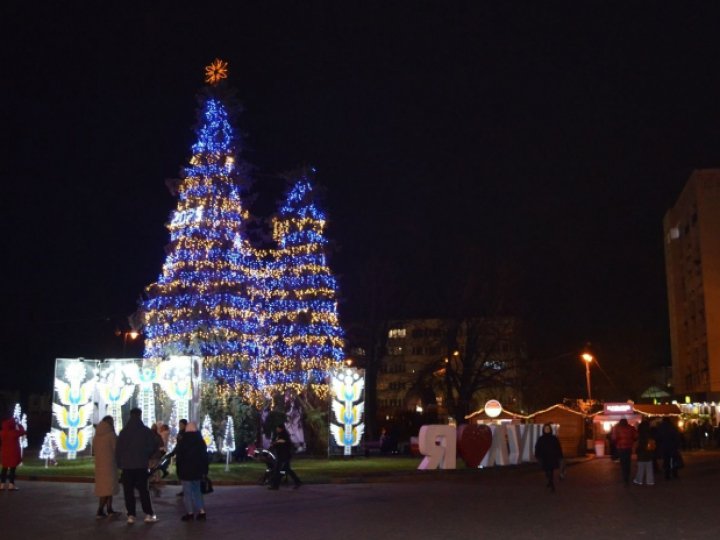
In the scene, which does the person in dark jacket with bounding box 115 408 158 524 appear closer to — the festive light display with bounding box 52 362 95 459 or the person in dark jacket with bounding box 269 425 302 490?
the person in dark jacket with bounding box 269 425 302 490

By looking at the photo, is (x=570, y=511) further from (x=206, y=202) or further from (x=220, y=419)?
(x=206, y=202)

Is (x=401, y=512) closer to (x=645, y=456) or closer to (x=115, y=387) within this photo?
(x=645, y=456)

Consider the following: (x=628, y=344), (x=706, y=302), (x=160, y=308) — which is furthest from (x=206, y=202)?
(x=706, y=302)

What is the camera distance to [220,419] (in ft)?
109

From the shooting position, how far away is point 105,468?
49.1 ft

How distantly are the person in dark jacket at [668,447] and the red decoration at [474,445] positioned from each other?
6.03 meters

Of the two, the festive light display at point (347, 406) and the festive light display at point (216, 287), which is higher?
the festive light display at point (216, 287)

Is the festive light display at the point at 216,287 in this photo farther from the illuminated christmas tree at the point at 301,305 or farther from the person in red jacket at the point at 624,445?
the person in red jacket at the point at 624,445

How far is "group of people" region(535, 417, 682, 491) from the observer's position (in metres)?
21.0

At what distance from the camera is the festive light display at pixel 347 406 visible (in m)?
34.8

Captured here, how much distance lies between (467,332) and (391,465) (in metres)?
19.8

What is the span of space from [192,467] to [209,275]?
20.6 metres

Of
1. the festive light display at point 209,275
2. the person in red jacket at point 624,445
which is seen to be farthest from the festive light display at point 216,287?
the person in red jacket at point 624,445


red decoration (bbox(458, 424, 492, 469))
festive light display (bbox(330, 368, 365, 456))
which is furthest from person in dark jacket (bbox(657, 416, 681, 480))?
festive light display (bbox(330, 368, 365, 456))
